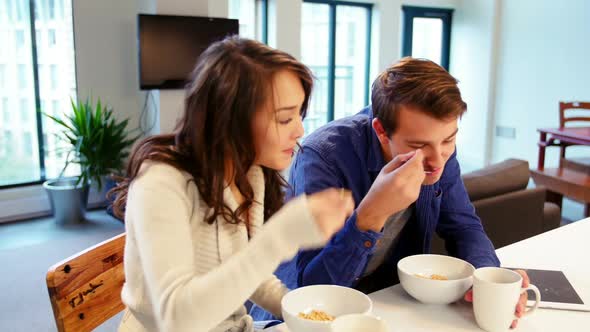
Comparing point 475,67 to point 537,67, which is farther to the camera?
point 475,67

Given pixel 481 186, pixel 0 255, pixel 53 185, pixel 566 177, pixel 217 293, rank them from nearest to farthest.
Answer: pixel 217 293 → pixel 481 186 → pixel 0 255 → pixel 566 177 → pixel 53 185

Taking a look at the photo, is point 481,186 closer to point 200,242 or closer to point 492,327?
point 492,327

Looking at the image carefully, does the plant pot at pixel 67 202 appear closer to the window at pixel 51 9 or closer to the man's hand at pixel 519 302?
the window at pixel 51 9

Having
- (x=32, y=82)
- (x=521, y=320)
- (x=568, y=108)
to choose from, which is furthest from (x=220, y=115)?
(x=568, y=108)

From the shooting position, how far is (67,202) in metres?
4.04

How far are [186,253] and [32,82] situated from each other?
398 centimetres

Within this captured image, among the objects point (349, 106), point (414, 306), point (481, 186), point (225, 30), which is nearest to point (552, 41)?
point (349, 106)

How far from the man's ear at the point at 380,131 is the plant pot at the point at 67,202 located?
3291 mm

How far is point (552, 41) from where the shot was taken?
5.38 metres

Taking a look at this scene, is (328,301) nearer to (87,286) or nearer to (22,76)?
(87,286)

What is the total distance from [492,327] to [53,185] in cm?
395

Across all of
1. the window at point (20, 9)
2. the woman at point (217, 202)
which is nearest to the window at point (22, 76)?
the window at point (20, 9)

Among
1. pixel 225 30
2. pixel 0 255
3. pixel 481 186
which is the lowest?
pixel 0 255

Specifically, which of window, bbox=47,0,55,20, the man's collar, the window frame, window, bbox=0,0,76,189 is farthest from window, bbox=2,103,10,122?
the man's collar
